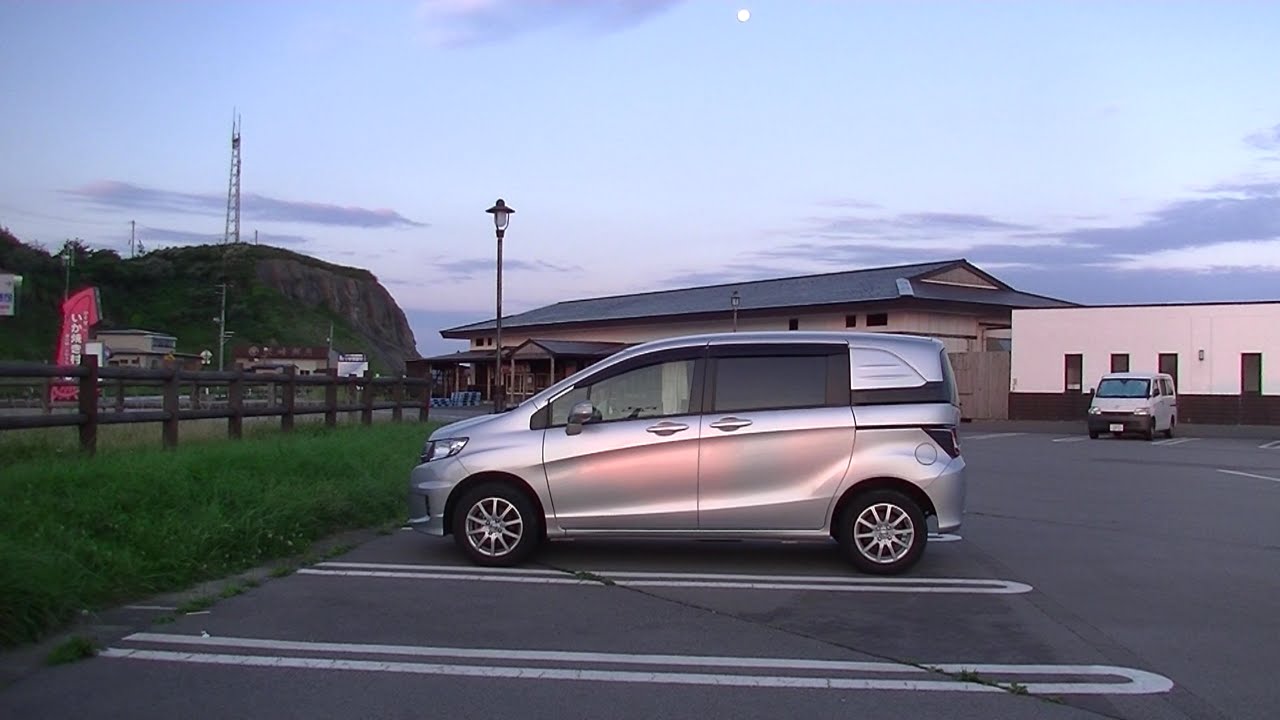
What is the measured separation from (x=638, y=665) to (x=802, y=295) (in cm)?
4338

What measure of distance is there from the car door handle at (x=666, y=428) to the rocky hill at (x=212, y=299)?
32873 mm

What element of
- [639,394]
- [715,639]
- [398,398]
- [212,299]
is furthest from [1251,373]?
[212,299]

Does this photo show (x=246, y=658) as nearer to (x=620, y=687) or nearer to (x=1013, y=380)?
(x=620, y=687)

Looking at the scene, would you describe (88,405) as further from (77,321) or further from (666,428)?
(77,321)

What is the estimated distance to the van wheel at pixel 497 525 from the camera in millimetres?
9219

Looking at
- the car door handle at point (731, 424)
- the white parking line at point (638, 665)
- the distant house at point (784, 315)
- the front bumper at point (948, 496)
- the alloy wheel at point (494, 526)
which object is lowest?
the white parking line at point (638, 665)

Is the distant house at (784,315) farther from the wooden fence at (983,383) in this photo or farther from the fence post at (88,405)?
the fence post at (88,405)

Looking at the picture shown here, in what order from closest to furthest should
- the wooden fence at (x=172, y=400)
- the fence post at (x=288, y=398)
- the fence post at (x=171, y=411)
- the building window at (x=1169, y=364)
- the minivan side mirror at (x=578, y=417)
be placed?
the minivan side mirror at (x=578, y=417) < the wooden fence at (x=172, y=400) < the fence post at (x=171, y=411) < the fence post at (x=288, y=398) < the building window at (x=1169, y=364)

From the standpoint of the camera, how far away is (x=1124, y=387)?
3272cm

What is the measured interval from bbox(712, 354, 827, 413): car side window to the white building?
34.2 meters

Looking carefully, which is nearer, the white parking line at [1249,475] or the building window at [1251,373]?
the white parking line at [1249,475]

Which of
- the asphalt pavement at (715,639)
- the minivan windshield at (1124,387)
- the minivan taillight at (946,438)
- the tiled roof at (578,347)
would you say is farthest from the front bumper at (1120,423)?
the minivan taillight at (946,438)

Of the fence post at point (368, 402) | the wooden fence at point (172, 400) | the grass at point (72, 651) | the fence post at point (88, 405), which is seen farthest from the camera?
the fence post at point (368, 402)

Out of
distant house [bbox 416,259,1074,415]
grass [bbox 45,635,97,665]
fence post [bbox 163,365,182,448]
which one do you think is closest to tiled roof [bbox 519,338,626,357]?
distant house [bbox 416,259,1074,415]
